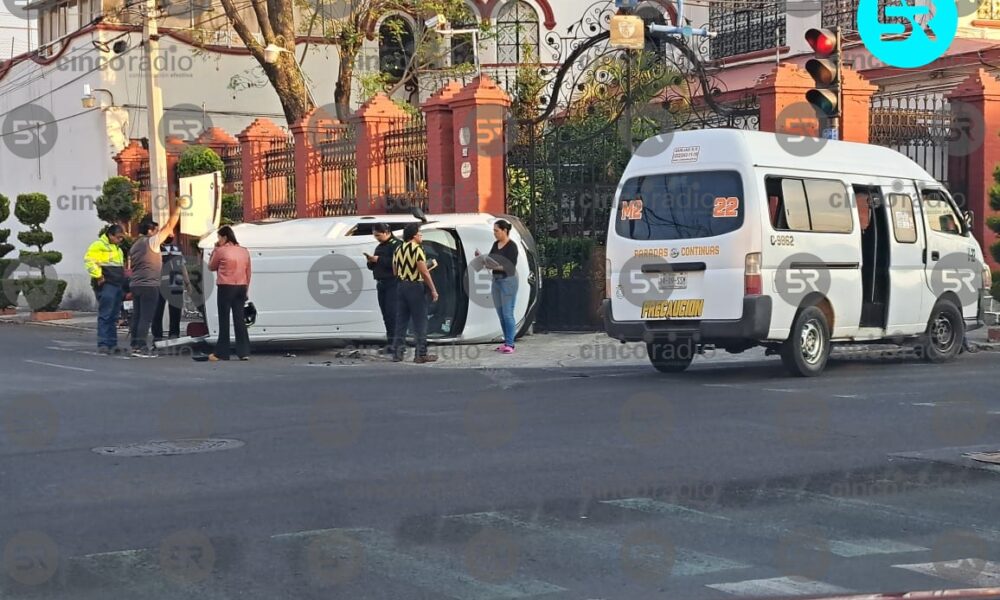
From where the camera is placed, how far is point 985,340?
62.1 feet

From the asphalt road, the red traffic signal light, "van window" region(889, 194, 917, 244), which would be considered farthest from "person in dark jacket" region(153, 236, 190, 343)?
"van window" region(889, 194, 917, 244)

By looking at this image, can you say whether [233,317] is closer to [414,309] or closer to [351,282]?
[351,282]

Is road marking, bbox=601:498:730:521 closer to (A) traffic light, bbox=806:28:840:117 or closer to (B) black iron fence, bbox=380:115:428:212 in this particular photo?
(A) traffic light, bbox=806:28:840:117

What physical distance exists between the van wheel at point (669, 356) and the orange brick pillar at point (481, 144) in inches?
249

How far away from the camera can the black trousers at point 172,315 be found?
814 inches

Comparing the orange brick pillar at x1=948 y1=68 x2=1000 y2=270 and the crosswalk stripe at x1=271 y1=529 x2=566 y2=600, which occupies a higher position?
the orange brick pillar at x1=948 y1=68 x2=1000 y2=270

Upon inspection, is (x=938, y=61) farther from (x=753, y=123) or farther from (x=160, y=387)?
(x=160, y=387)

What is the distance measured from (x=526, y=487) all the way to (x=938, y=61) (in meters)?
19.3

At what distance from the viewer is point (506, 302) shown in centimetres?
1805

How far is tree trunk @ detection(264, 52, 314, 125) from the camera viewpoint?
26.2m

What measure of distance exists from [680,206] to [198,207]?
12227mm

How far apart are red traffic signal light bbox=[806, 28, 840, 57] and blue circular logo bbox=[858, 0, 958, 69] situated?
10.2 m

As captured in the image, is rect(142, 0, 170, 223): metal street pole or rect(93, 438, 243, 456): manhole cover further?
rect(142, 0, 170, 223): metal street pole

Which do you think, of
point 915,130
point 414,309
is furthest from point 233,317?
point 915,130
